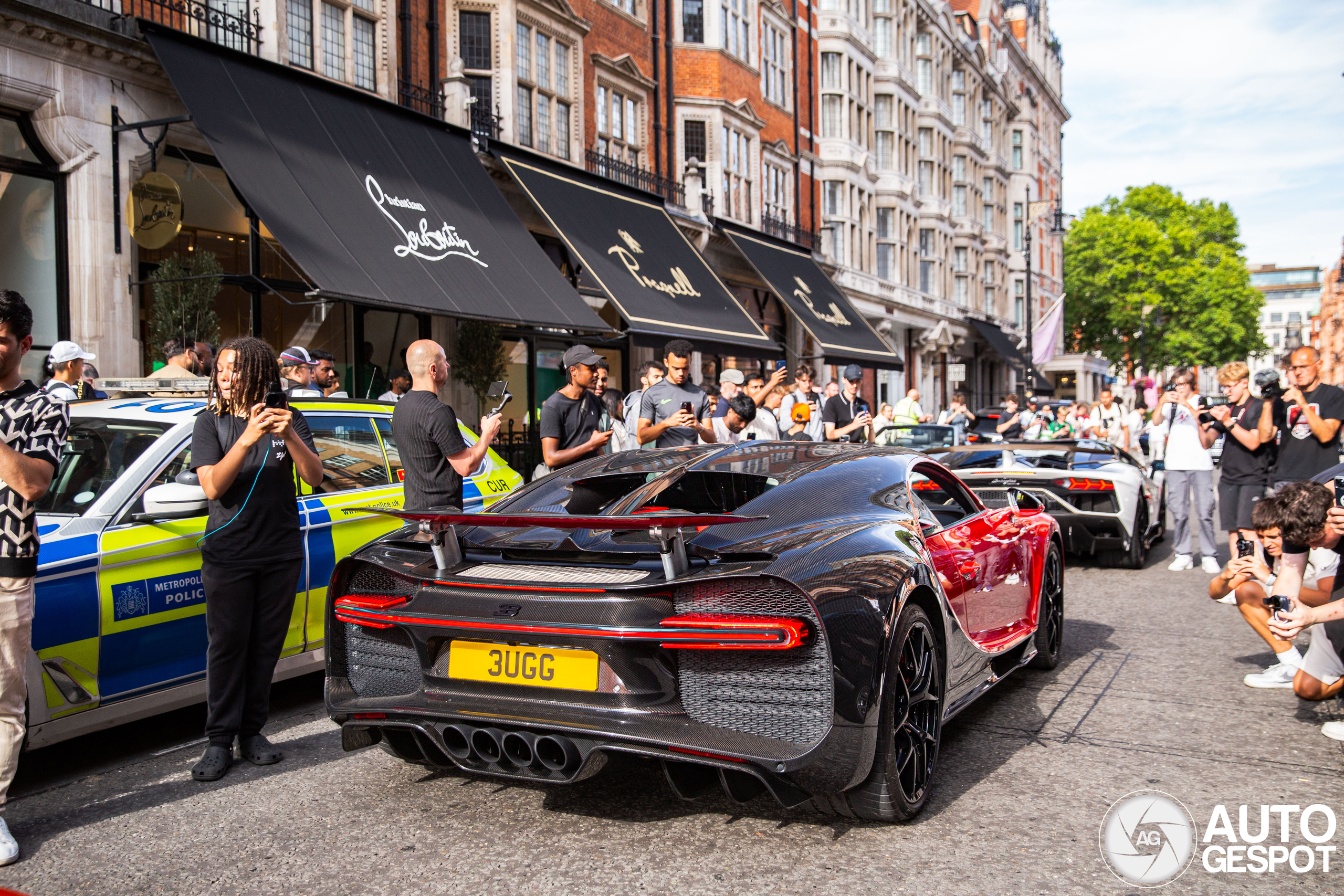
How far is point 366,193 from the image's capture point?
11.6 metres

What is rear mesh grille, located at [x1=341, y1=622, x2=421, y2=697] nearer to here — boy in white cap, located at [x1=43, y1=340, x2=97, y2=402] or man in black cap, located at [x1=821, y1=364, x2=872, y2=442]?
boy in white cap, located at [x1=43, y1=340, x2=97, y2=402]

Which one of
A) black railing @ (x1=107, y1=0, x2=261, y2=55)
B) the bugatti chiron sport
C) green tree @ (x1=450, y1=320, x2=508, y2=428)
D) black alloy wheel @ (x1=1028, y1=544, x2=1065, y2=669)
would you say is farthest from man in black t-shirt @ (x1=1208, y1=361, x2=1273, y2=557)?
black railing @ (x1=107, y1=0, x2=261, y2=55)

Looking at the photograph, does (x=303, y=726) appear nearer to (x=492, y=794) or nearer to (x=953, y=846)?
(x=492, y=794)

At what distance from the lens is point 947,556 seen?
13.9ft

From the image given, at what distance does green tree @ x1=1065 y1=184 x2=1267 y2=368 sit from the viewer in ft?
206

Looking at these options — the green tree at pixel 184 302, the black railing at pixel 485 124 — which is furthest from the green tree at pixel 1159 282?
the green tree at pixel 184 302

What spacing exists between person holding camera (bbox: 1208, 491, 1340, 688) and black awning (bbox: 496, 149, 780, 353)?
9.78 m

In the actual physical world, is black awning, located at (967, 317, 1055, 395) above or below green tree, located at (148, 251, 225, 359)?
above

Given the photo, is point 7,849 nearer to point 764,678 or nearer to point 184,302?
point 764,678

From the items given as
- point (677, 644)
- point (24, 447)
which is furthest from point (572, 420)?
point (677, 644)

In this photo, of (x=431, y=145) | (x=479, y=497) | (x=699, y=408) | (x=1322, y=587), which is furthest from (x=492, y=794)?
(x=431, y=145)

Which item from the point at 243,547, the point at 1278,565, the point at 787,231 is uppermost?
the point at 787,231

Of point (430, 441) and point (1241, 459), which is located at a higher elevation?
point (430, 441)

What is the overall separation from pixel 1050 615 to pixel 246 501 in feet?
13.8
